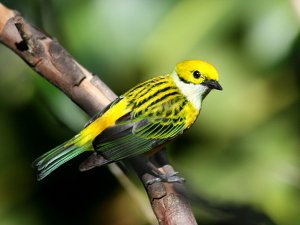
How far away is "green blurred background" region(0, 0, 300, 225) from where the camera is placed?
353 cm

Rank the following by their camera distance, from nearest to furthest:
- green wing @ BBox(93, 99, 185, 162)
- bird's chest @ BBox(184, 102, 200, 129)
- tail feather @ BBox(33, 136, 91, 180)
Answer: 1. tail feather @ BBox(33, 136, 91, 180)
2. green wing @ BBox(93, 99, 185, 162)
3. bird's chest @ BBox(184, 102, 200, 129)

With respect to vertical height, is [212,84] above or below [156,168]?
above

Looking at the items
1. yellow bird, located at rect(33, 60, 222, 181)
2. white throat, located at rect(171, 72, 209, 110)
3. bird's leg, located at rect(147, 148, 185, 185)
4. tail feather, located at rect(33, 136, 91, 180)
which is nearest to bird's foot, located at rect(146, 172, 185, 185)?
bird's leg, located at rect(147, 148, 185, 185)

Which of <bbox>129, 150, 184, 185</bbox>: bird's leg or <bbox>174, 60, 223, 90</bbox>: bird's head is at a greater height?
<bbox>174, 60, 223, 90</bbox>: bird's head

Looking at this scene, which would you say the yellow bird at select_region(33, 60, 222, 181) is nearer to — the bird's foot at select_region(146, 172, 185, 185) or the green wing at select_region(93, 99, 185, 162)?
the green wing at select_region(93, 99, 185, 162)

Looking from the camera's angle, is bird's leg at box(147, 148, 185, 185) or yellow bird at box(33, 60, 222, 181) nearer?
bird's leg at box(147, 148, 185, 185)

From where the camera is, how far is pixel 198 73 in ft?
11.3

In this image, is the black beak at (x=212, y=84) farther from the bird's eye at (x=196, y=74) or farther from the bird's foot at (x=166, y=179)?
the bird's foot at (x=166, y=179)

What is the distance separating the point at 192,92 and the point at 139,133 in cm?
37

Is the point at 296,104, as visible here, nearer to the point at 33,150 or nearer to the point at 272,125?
the point at 272,125

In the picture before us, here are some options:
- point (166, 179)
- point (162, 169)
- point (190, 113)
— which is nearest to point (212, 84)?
point (190, 113)

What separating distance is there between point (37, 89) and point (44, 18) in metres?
0.44

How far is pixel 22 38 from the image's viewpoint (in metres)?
3.14

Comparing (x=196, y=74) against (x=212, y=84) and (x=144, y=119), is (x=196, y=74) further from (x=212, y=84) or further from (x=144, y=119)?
(x=144, y=119)
